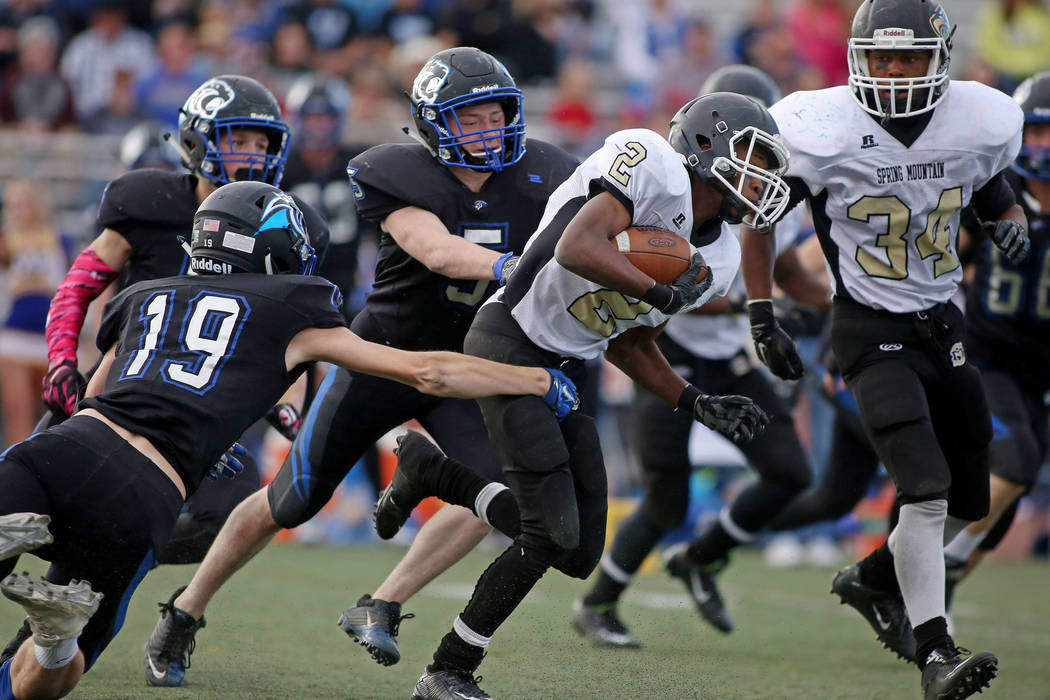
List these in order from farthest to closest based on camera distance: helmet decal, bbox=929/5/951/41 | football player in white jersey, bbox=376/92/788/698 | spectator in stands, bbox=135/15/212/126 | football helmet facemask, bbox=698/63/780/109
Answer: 1. spectator in stands, bbox=135/15/212/126
2. football helmet facemask, bbox=698/63/780/109
3. helmet decal, bbox=929/5/951/41
4. football player in white jersey, bbox=376/92/788/698

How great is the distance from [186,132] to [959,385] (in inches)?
110

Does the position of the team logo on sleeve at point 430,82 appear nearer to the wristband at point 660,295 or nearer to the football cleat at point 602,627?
the wristband at point 660,295

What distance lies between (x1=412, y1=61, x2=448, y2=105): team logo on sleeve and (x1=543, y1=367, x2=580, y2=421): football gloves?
1037mm

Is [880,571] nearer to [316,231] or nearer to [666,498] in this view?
[666,498]

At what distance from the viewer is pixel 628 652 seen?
549 cm

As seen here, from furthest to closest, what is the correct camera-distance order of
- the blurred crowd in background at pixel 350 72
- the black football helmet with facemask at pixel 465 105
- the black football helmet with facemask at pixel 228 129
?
the blurred crowd in background at pixel 350 72, the black football helmet with facemask at pixel 228 129, the black football helmet with facemask at pixel 465 105

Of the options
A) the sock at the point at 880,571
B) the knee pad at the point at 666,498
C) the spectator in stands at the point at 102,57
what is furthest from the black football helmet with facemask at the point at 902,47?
the spectator in stands at the point at 102,57

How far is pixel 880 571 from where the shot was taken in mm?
4812

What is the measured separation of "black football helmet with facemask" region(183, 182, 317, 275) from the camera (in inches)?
149

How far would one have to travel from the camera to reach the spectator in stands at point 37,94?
1016 centimetres

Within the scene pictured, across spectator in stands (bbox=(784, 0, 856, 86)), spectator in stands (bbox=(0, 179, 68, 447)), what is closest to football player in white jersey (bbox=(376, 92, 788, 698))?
spectator in stands (bbox=(0, 179, 68, 447))

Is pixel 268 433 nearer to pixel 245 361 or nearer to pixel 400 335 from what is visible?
pixel 400 335

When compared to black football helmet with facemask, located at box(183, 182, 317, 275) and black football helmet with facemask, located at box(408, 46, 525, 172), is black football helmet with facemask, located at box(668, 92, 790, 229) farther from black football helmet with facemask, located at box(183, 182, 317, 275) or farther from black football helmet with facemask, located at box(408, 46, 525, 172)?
black football helmet with facemask, located at box(183, 182, 317, 275)

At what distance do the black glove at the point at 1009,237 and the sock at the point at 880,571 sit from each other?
1070 millimetres
